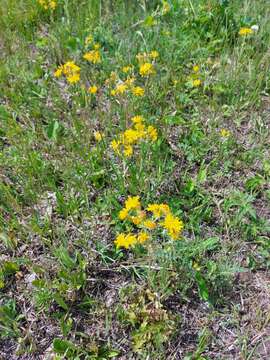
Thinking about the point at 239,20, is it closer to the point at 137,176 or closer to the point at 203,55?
the point at 203,55

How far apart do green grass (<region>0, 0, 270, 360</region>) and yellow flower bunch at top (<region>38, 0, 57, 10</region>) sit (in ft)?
0.19

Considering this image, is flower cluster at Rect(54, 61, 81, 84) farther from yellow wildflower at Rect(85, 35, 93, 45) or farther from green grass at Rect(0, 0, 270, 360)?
yellow wildflower at Rect(85, 35, 93, 45)

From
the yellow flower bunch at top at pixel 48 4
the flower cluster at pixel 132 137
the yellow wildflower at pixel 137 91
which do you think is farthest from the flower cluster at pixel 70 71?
the yellow flower bunch at top at pixel 48 4

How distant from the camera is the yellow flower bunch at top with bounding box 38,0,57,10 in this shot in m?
3.07

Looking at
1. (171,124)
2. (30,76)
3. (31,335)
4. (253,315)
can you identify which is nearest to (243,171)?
(171,124)

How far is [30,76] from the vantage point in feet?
9.11

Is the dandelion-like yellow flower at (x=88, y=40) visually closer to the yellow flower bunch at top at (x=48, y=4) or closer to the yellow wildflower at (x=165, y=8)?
the yellow flower bunch at top at (x=48, y=4)

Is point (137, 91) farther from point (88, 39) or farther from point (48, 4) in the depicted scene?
point (48, 4)

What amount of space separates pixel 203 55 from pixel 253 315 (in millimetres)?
1881

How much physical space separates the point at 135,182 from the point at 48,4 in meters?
1.88

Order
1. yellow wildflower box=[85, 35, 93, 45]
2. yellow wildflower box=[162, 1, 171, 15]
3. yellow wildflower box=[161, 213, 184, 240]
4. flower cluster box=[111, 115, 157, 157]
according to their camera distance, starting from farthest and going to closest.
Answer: yellow wildflower box=[162, 1, 171, 15] < yellow wildflower box=[85, 35, 93, 45] < flower cluster box=[111, 115, 157, 157] < yellow wildflower box=[161, 213, 184, 240]

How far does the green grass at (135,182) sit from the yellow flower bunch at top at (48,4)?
2.3 inches

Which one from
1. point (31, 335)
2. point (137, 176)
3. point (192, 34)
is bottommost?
point (31, 335)

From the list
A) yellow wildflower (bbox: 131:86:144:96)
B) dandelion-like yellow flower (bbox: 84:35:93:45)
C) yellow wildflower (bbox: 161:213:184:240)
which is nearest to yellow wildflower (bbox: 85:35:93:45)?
dandelion-like yellow flower (bbox: 84:35:93:45)
